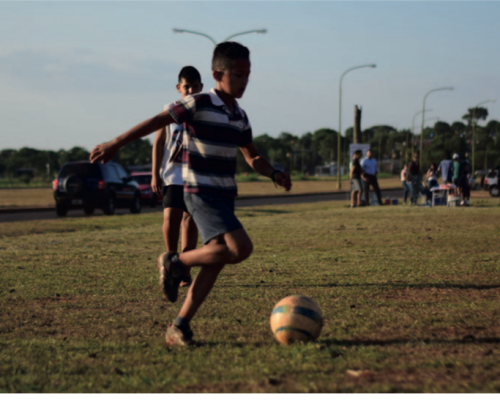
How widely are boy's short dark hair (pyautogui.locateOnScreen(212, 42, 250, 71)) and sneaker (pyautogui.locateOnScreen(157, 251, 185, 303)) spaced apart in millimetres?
1314

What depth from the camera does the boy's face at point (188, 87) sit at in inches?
258

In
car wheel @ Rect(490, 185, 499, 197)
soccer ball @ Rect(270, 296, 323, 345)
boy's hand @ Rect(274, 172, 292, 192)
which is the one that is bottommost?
A: car wheel @ Rect(490, 185, 499, 197)

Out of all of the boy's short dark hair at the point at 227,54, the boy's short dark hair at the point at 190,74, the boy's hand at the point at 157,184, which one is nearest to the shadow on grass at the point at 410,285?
the boy's hand at the point at 157,184

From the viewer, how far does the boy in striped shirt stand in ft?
14.1

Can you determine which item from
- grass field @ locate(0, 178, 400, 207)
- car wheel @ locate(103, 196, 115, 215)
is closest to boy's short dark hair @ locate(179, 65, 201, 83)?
car wheel @ locate(103, 196, 115, 215)

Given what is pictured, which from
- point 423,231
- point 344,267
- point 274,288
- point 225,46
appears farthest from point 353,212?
point 225,46

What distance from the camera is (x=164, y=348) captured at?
4.36 m

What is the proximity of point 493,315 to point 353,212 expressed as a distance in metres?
14.7

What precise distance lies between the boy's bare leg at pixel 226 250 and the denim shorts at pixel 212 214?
43mm

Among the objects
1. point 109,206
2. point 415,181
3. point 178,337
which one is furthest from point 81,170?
point 178,337

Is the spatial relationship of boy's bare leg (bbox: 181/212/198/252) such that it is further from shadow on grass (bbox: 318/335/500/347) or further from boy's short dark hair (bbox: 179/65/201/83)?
shadow on grass (bbox: 318/335/500/347)

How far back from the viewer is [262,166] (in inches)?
194

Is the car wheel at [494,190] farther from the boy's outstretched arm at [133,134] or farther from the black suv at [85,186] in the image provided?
the boy's outstretched arm at [133,134]

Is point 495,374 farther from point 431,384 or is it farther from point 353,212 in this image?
point 353,212
